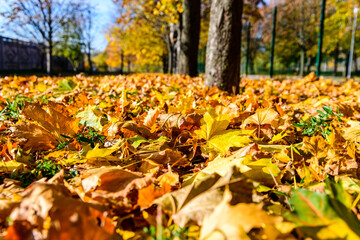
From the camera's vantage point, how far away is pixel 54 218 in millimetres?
594

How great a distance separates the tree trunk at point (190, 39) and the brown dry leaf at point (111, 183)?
7.58 metres

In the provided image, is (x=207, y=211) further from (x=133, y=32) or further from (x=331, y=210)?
(x=133, y=32)

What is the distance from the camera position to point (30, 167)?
1084 mm

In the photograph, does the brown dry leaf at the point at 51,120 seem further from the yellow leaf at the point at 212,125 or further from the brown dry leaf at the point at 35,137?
the yellow leaf at the point at 212,125

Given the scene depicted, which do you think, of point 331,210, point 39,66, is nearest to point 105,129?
point 331,210

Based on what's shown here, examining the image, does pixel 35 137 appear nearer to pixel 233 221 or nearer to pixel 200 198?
pixel 200 198

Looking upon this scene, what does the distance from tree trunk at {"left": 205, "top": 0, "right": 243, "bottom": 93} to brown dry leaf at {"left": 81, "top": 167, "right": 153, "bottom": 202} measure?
2791 mm

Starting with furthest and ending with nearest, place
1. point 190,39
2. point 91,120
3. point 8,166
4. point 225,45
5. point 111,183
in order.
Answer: point 190,39
point 225,45
point 91,120
point 8,166
point 111,183

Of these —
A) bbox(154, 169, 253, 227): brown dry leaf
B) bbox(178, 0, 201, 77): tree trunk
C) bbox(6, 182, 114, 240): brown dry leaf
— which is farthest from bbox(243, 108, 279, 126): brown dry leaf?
bbox(178, 0, 201, 77): tree trunk

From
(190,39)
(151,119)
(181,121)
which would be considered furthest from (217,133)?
(190,39)

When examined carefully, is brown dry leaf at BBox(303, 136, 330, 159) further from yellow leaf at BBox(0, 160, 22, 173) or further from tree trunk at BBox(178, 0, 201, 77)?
tree trunk at BBox(178, 0, 201, 77)

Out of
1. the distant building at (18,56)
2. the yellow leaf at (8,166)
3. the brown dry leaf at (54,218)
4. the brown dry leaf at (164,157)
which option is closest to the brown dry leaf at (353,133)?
the brown dry leaf at (164,157)

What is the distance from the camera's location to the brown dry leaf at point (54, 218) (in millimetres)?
504

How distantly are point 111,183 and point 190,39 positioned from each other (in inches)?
318
